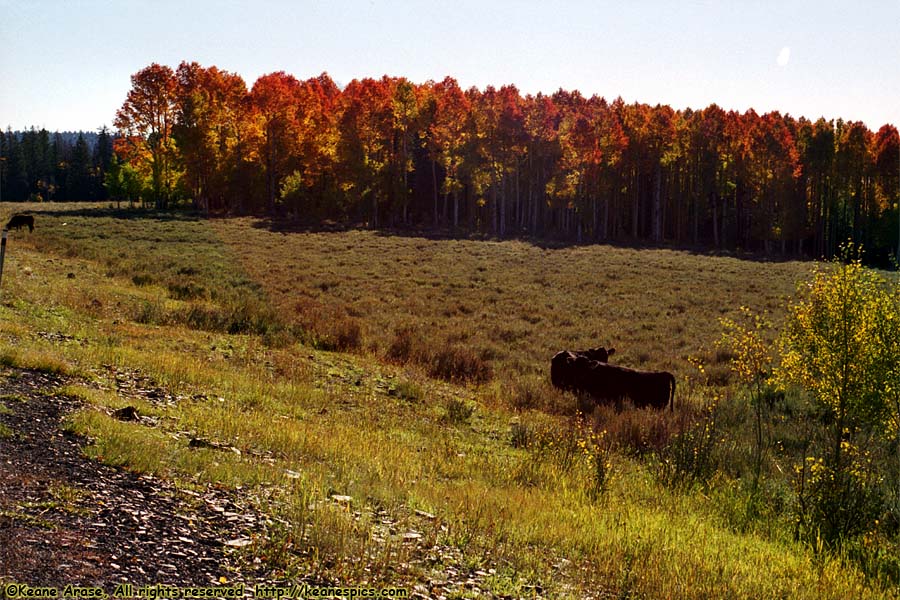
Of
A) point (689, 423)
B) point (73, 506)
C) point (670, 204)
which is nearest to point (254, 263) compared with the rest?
point (689, 423)

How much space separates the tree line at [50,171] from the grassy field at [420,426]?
323 feet

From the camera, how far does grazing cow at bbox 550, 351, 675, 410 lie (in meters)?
14.9

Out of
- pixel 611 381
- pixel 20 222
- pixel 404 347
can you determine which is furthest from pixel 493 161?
pixel 611 381

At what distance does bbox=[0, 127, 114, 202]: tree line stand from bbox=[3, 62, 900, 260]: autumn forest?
49114 mm

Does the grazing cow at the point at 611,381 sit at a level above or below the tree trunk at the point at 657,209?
below

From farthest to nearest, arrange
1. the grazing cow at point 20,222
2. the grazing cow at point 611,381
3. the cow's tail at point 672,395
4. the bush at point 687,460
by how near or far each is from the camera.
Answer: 1. the grazing cow at point 20,222
2. the grazing cow at point 611,381
3. the cow's tail at point 672,395
4. the bush at point 687,460

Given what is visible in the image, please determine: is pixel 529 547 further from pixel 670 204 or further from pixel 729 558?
pixel 670 204

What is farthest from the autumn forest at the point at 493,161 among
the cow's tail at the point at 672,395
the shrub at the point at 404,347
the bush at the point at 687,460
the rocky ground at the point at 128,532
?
the rocky ground at the point at 128,532

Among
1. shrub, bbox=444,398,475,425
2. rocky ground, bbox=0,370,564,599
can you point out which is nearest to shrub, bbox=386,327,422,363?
shrub, bbox=444,398,475,425

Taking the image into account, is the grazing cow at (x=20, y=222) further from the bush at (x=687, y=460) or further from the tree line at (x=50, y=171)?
the tree line at (x=50, y=171)

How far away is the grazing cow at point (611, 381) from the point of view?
14920 mm

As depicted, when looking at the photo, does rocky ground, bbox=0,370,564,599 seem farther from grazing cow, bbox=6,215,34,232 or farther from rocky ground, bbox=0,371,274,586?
grazing cow, bbox=6,215,34,232

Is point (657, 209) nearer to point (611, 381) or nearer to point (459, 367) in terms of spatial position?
point (459, 367)

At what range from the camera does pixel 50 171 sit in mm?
122188
